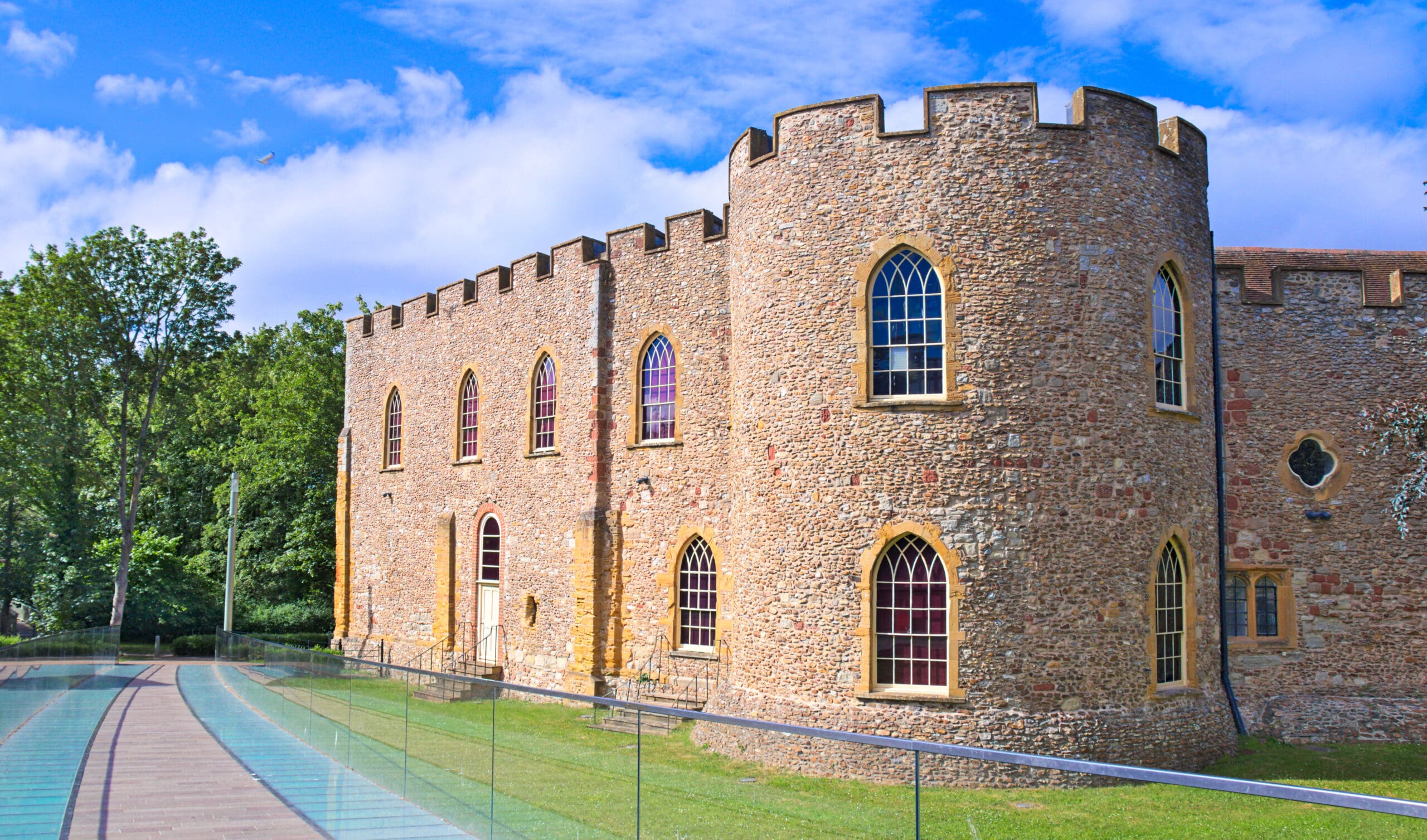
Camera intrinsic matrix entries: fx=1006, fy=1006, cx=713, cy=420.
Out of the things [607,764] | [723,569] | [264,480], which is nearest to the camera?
[607,764]

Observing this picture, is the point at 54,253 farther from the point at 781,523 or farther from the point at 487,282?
the point at 781,523

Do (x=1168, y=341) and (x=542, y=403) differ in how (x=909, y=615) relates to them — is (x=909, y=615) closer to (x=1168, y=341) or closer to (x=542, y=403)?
→ (x=1168, y=341)

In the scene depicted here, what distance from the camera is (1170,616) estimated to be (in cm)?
1481

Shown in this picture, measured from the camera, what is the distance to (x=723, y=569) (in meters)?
18.6

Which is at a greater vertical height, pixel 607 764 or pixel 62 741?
pixel 607 764

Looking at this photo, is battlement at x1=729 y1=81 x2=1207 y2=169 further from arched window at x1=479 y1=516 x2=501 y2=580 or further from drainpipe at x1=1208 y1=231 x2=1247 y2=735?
arched window at x1=479 y1=516 x2=501 y2=580

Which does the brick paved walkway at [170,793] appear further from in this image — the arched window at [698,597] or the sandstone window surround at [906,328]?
the sandstone window surround at [906,328]

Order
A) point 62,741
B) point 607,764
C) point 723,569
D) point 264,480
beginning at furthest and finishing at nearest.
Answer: point 264,480 < point 723,569 < point 62,741 < point 607,764

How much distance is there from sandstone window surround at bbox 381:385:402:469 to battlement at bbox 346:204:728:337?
6.73 ft

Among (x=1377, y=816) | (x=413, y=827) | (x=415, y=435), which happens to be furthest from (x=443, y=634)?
(x=1377, y=816)

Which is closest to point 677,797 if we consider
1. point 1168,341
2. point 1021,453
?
point 1021,453

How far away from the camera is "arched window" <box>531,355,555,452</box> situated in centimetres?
2308

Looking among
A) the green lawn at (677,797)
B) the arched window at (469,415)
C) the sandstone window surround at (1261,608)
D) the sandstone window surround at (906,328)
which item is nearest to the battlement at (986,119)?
the sandstone window surround at (906,328)

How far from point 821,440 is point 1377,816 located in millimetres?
10652
